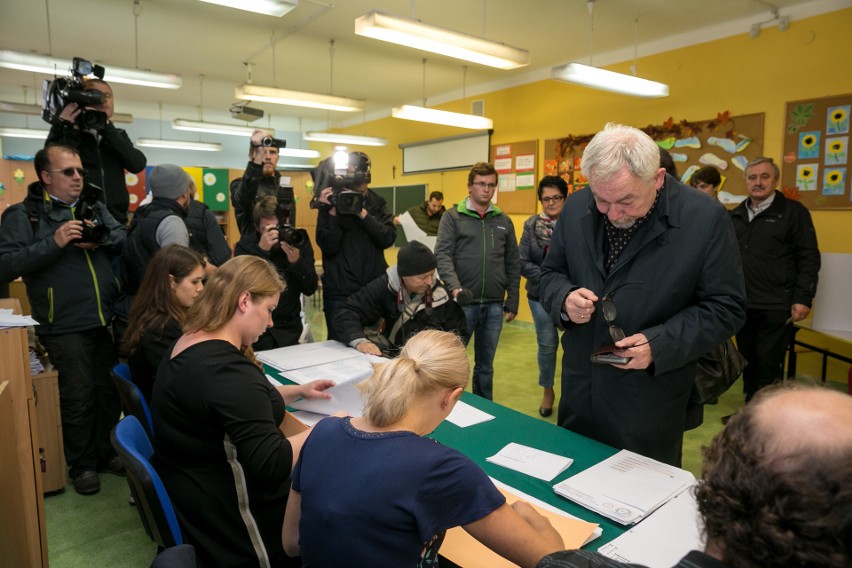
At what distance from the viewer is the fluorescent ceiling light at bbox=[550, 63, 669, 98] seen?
165 inches

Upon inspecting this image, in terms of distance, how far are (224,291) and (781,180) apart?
4823 millimetres

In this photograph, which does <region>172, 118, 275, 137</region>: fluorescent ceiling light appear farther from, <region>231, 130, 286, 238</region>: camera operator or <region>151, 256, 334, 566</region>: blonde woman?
<region>151, 256, 334, 566</region>: blonde woman

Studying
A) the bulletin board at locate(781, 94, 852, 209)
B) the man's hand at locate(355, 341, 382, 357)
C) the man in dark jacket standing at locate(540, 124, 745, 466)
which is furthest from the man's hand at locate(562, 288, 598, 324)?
the bulletin board at locate(781, 94, 852, 209)

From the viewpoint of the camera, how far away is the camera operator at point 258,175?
10.9ft

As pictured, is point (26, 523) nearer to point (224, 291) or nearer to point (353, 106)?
point (224, 291)

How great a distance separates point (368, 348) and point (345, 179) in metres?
1.11

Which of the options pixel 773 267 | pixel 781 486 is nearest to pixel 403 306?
pixel 781 486

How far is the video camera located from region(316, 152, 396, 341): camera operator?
3.95 ft

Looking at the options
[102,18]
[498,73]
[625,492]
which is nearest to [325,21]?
[102,18]

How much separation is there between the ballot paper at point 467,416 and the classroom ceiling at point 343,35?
3.74 meters

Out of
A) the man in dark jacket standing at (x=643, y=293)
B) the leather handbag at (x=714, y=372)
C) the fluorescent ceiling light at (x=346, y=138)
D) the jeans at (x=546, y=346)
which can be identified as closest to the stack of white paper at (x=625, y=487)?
the man in dark jacket standing at (x=643, y=293)

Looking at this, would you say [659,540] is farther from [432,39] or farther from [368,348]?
[432,39]

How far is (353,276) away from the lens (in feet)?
10.3

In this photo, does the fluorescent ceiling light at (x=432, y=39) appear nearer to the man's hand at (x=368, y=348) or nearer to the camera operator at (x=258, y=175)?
the camera operator at (x=258, y=175)
